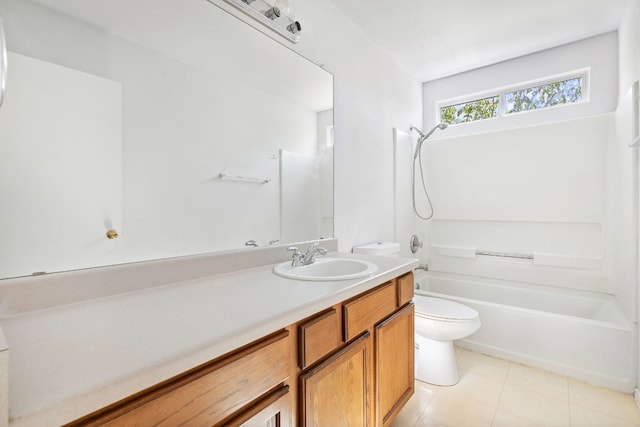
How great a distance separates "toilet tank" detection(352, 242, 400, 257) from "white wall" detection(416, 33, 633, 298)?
0.93 m

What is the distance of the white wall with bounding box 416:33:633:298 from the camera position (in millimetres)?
2441

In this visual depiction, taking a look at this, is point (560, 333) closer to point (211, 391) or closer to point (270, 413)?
point (270, 413)

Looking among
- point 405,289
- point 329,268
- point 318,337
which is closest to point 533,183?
point 405,289

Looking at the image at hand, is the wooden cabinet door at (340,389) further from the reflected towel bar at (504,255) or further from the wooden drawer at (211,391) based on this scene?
the reflected towel bar at (504,255)

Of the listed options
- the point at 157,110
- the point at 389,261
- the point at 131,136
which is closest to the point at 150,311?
the point at 131,136

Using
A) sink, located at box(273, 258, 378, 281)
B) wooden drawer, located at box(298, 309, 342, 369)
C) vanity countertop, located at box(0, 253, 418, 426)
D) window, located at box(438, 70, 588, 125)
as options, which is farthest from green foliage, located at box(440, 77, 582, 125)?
wooden drawer, located at box(298, 309, 342, 369)

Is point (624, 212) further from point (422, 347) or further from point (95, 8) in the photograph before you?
point (95, 8)

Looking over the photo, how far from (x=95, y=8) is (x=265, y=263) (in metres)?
1.14

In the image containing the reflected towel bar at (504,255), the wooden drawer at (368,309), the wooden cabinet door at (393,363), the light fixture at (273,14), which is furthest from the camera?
the reflected towel bar at (504,255)

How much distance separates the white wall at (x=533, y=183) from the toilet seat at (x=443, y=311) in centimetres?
102

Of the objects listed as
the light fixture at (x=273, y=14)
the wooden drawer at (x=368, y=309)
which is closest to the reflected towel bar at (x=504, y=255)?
the wooden drawer at (x=368, y=309)

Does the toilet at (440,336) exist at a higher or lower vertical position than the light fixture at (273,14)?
lower

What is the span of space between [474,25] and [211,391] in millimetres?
2816

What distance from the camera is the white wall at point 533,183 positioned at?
2441 millimetres
